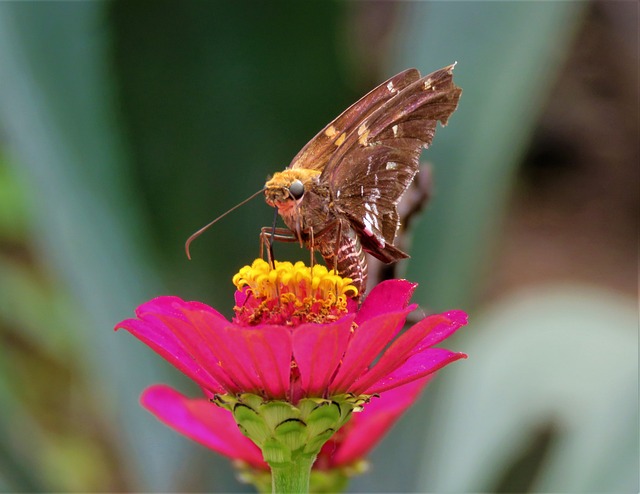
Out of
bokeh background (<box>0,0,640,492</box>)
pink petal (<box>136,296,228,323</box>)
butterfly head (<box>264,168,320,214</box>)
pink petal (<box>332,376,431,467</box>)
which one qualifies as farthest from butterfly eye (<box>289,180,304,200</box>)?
bokeh background (<box>0,0,640,492</box>)

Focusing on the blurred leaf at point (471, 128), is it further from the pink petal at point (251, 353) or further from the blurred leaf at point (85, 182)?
the pink petal at point (251, 353)

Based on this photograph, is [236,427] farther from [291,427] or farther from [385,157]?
[385,157]

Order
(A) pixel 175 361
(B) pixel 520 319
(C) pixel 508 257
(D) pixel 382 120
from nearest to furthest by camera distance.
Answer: (A) pixel 175 361 < (D) pixel 382 120 < (B) pixel 520 319 < (C) pixel 508 257

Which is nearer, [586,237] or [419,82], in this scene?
[419,82]

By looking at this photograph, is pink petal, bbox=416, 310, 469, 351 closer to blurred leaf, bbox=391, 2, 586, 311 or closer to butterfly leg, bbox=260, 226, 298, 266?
butterfly leg, bbox=260, 226, 298, 266

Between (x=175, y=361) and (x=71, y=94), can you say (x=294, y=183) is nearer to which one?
(x=175, y=361)

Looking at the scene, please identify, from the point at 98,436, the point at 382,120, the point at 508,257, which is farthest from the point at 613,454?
the point at 508,257

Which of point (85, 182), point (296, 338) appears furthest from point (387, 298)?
point (85, 182)
